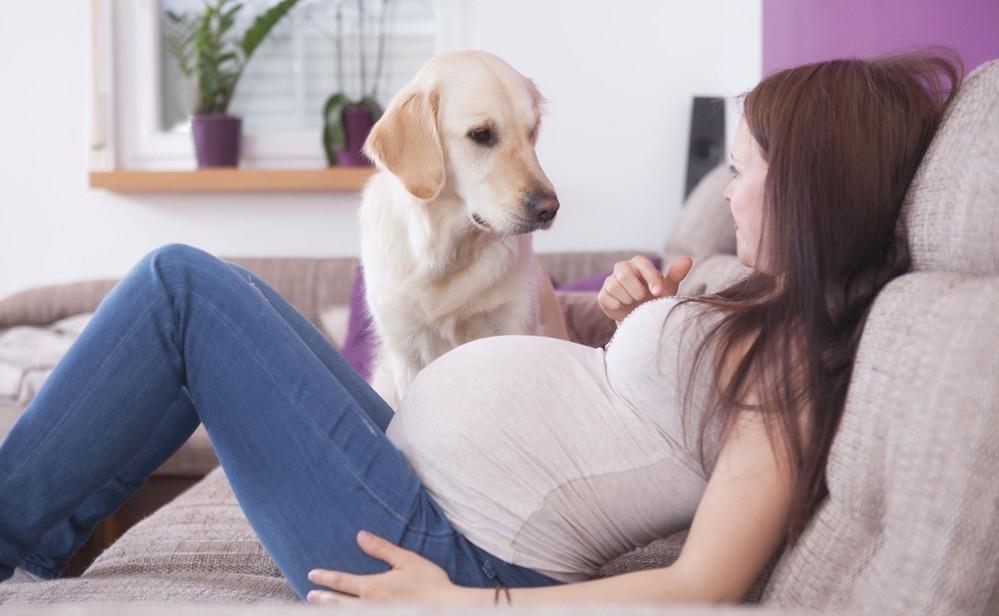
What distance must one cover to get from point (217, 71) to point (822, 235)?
120 inches

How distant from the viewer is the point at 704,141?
3621mm

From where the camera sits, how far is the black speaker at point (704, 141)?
3.61m

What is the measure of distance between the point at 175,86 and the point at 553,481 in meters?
3.23

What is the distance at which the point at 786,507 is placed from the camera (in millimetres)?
932

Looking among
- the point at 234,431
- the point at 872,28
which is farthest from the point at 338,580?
the point at 872,28

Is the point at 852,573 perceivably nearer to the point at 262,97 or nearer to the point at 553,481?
the point at 553,481

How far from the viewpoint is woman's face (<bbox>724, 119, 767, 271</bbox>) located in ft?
3.59

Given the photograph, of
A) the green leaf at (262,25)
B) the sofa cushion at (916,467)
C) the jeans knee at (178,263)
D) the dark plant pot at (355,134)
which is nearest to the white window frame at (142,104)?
the dark plant pot at (355,134)

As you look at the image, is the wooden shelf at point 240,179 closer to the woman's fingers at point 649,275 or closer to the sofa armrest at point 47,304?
the sofa armrest at point 47,304

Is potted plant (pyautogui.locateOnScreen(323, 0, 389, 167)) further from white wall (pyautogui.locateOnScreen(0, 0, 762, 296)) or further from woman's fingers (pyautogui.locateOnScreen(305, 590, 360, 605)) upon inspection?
woman's fingers (pyautogui.locateOnScreen(305, 590, 360, 605))

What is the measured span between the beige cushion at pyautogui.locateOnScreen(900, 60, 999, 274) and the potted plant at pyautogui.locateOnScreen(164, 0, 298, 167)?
3.03m

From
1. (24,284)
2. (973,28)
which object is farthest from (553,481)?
(24,284)

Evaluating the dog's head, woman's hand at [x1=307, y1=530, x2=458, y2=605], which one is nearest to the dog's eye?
the dog's head

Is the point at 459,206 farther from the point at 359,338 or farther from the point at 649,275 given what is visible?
the point at 359,338
